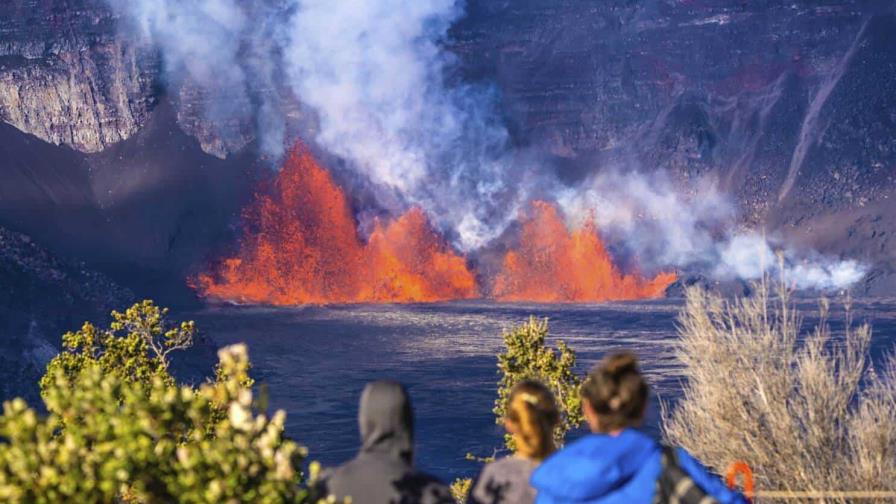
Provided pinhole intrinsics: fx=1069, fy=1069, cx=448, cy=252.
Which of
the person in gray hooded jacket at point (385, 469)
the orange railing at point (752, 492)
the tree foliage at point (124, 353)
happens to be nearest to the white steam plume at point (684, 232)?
the tree foliage at point (124, 353)

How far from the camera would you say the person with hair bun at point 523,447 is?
6754 millimetres

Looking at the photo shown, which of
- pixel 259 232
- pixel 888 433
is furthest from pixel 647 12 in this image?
pixel 888 433

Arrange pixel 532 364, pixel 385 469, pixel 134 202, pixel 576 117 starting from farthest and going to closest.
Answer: pixel 576 117 → pixel 134 202 → pixel 532 364 → pixel 385 469

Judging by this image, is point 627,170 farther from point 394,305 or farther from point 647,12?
point 394,305

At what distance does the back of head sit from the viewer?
6258 millimetres

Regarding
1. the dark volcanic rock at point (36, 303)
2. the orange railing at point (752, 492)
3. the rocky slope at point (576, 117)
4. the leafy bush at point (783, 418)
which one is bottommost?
the orange railing at point (752, 492)

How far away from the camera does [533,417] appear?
677cm

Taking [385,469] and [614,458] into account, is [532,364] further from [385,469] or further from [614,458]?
[614,458]

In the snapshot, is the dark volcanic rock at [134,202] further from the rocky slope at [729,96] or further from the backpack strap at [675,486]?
the backpack strap at [675,486]

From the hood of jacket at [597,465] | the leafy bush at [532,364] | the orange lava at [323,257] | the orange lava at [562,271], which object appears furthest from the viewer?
the orange lava at [323,257]

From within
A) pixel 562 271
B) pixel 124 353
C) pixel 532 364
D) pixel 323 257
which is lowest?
pixel 124 353

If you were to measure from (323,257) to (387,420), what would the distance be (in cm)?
14153

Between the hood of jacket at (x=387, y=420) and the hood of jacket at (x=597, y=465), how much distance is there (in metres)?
0.94

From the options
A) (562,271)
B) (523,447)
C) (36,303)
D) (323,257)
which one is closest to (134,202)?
(323,257)
